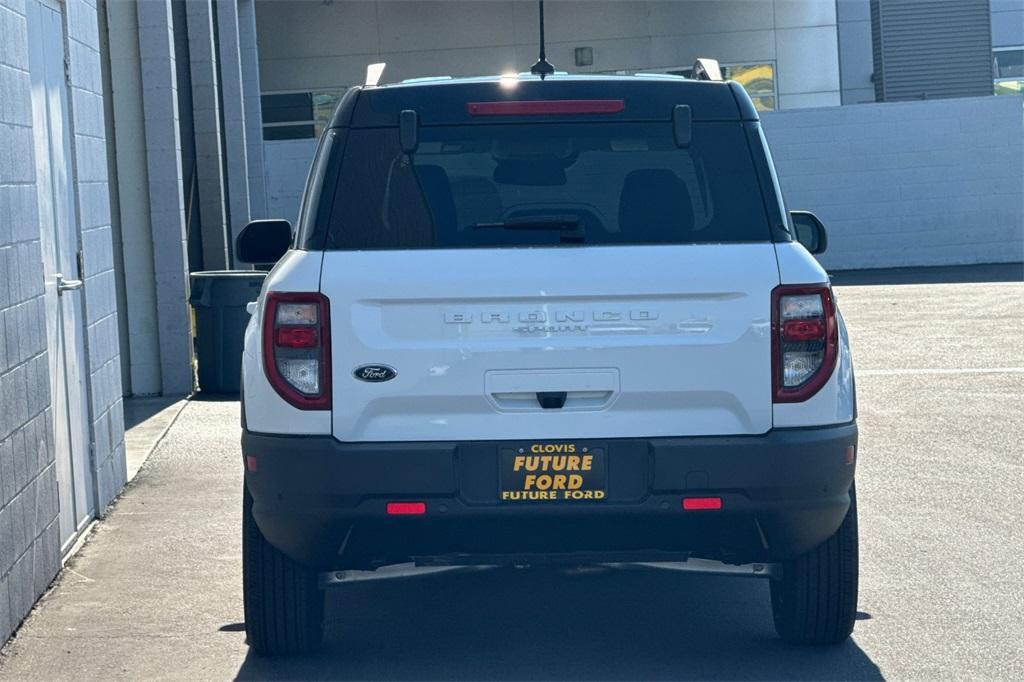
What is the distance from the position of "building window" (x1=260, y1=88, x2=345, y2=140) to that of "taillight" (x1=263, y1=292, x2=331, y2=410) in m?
23.8

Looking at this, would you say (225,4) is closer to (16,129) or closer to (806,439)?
(16,129)

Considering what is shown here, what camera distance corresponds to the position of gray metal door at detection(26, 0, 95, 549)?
7402mm

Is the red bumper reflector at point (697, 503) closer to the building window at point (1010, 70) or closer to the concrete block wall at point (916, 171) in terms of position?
the concrete block wall at point (916, 171)

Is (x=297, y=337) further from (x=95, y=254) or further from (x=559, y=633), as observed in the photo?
(x=95, y=254)

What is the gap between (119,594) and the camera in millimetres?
6883

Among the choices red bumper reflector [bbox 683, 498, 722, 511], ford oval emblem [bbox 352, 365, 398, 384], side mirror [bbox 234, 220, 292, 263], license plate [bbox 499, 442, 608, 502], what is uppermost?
side mirror [bbox 234, 220, 292, 263]

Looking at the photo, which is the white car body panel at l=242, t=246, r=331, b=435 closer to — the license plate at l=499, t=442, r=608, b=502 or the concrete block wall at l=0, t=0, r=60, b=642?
the license plate at l=499, t=442, r=608, b=502

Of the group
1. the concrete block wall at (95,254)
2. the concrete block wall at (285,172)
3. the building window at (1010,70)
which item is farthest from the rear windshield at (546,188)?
the building window at (1010,70)

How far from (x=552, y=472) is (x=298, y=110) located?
24.5m

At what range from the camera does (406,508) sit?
5.07 meters

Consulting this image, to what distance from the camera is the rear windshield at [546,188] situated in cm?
525

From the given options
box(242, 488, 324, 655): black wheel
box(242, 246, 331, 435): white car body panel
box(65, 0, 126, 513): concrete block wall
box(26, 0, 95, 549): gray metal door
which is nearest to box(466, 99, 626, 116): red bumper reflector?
box(242, 246, 331, 435): white car body panel

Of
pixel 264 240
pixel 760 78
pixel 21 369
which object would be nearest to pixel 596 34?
pixel 760 78

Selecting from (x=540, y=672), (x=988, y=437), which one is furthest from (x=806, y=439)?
(x=988, y=437)
